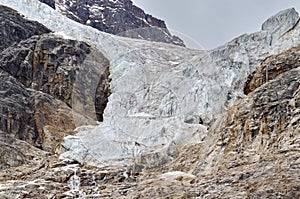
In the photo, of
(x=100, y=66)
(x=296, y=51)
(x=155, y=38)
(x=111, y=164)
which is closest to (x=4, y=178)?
(x=111, y=164)

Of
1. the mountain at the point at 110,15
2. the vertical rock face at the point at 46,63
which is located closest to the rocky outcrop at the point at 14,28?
the vertical rock face at the point at 46,63

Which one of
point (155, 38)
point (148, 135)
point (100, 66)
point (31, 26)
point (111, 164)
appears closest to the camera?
point (111, 164)

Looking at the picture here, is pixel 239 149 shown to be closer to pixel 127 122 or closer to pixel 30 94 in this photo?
pixel 127 122

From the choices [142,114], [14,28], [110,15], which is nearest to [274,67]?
[142,114]

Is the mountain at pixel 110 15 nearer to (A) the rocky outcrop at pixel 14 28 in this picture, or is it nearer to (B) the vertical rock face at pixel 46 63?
(A) the rocky outcrop at pixel 14 28

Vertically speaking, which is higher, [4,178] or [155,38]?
[155,38]

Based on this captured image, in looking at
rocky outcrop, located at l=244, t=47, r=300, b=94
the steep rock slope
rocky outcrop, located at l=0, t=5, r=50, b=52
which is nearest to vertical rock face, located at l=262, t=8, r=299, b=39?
rocky outcrop, located at l=244, t=47, r=300, b=94
